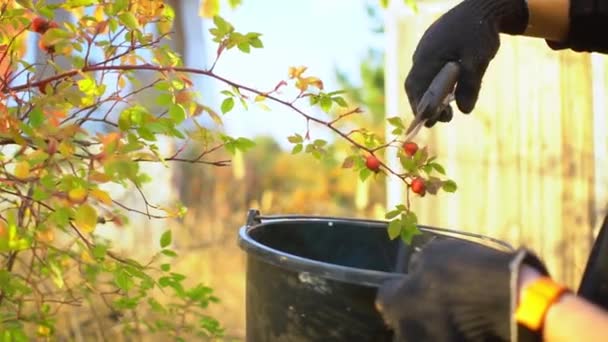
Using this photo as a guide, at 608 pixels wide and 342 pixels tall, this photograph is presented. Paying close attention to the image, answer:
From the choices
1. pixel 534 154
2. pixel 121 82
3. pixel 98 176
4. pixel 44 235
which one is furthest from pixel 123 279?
pixel 534 154

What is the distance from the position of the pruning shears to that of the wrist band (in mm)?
528

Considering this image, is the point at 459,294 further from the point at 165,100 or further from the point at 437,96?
the point at 165,100

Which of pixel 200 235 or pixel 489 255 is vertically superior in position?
pixel 489 255

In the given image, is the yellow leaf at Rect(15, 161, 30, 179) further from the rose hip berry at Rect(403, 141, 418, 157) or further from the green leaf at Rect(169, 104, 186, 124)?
the rose hip berry at Rect(403, 141, 418, 157)

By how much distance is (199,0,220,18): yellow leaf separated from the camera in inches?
65.9

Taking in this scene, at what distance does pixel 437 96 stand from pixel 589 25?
1.30 ft

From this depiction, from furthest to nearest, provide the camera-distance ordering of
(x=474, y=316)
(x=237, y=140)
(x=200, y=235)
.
Result: (x=200, y=235), (x=237, y=140), (x=474, y=316)

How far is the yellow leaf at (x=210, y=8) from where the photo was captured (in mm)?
1673

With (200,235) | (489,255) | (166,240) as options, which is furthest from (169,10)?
(200,235)

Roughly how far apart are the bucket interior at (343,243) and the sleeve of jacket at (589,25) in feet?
1.76

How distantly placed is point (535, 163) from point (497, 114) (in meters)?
0.33

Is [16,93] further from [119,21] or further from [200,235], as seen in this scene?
[200,235]

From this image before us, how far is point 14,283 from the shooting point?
159 centimetres

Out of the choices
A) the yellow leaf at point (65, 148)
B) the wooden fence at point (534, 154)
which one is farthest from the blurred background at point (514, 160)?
the yellow leaf at point (65, 148)
